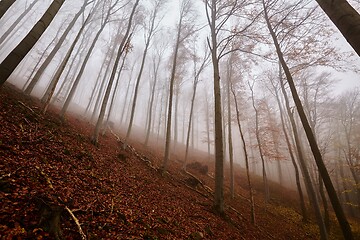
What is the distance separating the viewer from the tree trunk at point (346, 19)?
6.72 feet

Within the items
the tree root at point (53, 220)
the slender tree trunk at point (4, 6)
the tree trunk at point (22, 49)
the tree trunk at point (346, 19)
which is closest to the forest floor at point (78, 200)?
the tree root at point (53, 220)

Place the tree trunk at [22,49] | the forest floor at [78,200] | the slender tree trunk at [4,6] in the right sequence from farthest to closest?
the slender tree trunk at [4,6] → the tree trunk at [22,49] → the forest floor at [78,200]

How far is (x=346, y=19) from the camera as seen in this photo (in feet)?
7.05

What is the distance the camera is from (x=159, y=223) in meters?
4.92

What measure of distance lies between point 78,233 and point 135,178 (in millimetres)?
4707

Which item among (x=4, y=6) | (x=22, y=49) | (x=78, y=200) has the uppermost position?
(x=4, y=6)

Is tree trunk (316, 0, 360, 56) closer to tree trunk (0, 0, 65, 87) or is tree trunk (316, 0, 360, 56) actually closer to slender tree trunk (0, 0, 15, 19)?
tree trunk (0, 0, 65, 87)

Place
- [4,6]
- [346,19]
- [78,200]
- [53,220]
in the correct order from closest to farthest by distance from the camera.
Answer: [346,19] < [53,220] < [78,200] < [4,6]

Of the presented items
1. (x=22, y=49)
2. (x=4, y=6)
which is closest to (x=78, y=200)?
(x=22, y=49)

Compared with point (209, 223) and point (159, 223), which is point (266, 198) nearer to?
point (209, 223)

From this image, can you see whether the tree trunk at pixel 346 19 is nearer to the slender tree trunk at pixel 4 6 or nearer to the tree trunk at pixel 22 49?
the tree trunk at pixel 22 49

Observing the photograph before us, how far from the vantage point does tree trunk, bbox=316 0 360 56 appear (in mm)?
2047

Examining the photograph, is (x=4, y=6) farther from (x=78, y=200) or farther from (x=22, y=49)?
(x=78, y=200)

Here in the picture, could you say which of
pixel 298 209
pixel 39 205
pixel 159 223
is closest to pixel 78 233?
pixel 39 205
